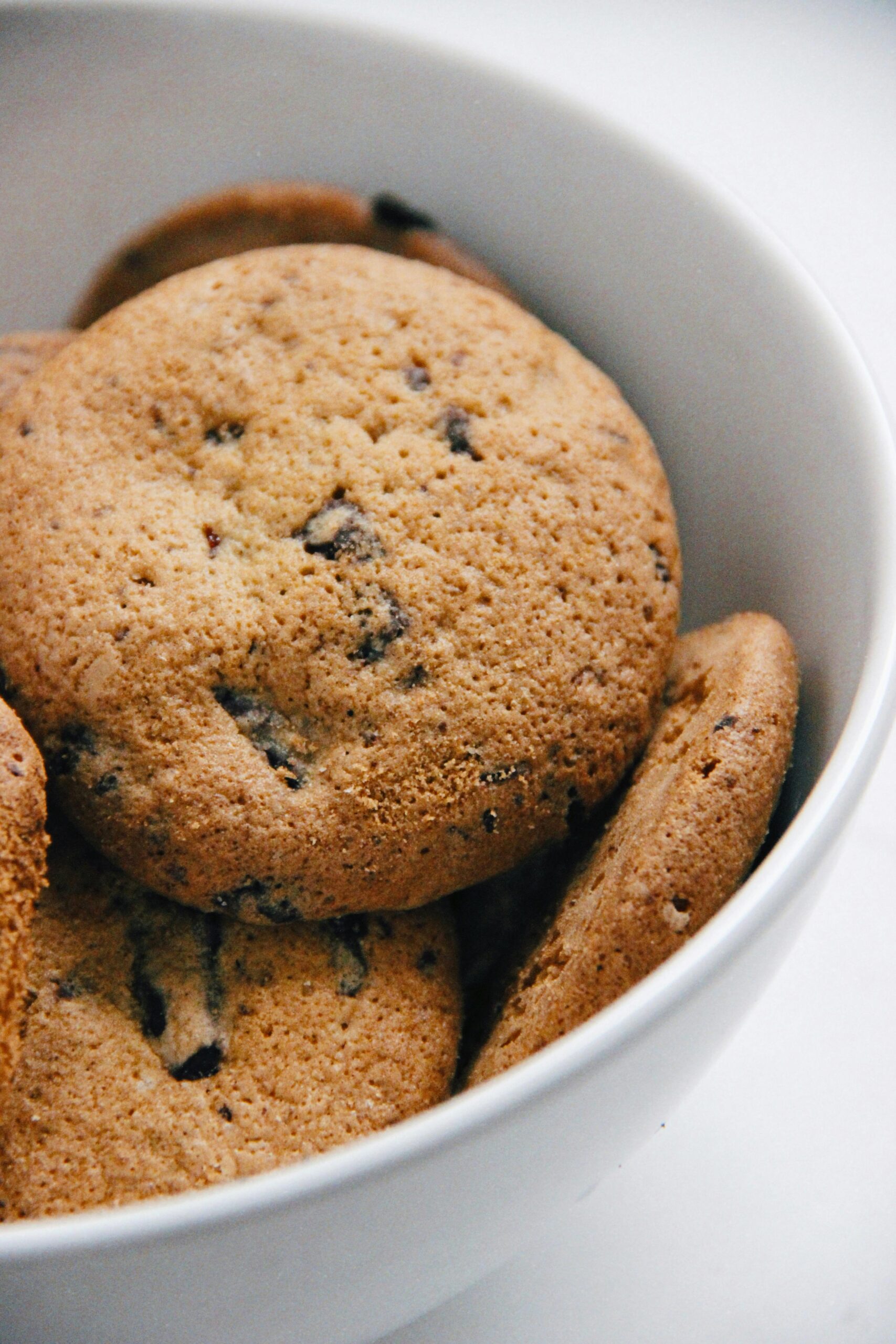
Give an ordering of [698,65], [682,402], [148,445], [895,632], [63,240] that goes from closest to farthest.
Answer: [895,632], [148,445], [682,402], [63,240], [698,65]

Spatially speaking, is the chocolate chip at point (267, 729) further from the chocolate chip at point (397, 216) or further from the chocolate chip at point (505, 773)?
the chocolate chip at point (397, 216)

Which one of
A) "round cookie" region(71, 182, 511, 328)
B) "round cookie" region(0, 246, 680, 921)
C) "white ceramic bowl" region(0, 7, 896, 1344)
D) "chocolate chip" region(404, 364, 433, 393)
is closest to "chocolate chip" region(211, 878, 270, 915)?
"round cookie" region(0, 246, 680, 921)

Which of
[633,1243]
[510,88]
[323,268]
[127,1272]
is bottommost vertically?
[633,1243]

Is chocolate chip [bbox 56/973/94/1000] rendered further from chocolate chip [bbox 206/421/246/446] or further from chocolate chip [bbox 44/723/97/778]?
chocolate chip [bbox 206/421/246/446]

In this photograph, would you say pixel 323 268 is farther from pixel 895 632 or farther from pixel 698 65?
pixel 698 65

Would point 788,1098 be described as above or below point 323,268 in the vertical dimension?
below

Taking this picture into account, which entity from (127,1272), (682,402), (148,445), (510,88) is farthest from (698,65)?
(127,1272)

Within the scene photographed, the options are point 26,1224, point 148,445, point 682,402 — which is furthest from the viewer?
point 682,402

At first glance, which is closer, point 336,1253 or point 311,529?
point 336,1253

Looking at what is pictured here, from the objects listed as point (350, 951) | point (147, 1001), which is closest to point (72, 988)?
point (147, 1001)
